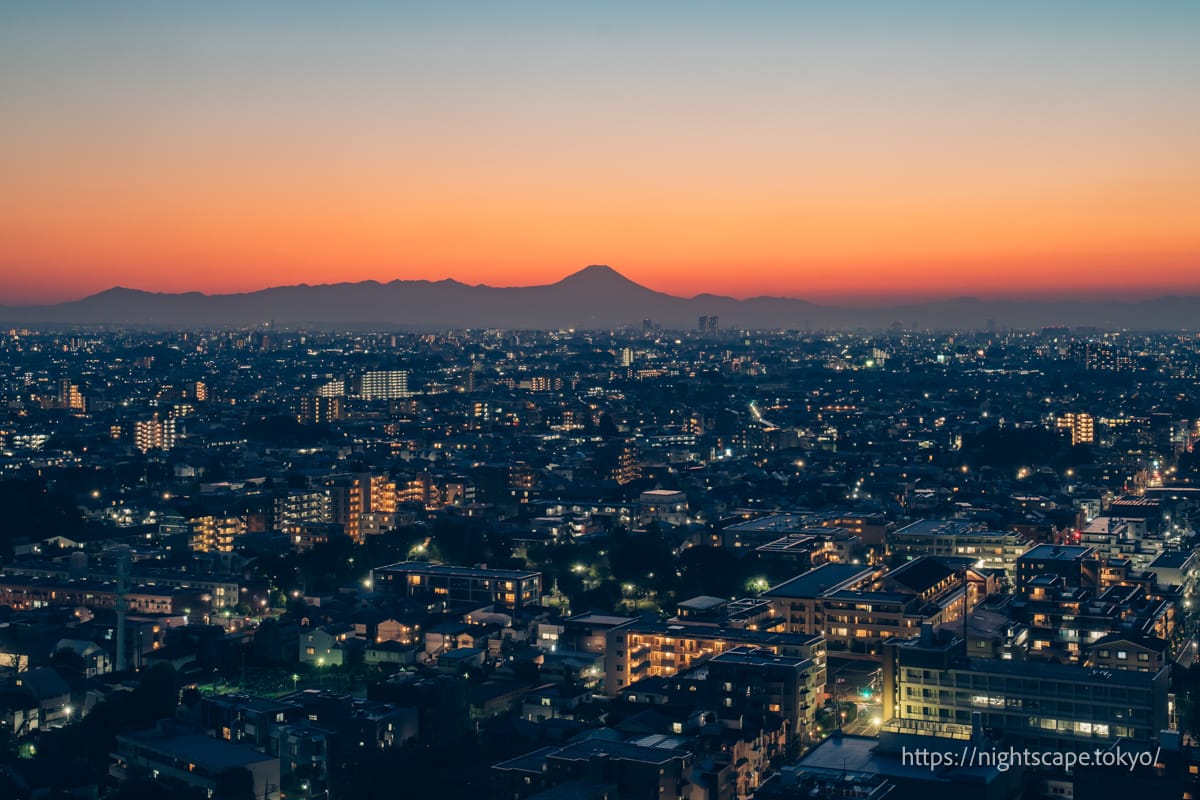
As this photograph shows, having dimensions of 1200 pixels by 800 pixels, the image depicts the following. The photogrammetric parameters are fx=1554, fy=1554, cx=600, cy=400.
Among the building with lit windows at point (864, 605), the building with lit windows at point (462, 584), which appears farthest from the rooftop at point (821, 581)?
the building with lit windows at point (462, 584)

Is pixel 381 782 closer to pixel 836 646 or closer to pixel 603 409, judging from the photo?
pixel 836 646

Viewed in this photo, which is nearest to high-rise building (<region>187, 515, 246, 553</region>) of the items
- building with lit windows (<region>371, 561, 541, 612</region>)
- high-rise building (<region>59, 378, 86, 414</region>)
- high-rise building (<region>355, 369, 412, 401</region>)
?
building with lit windows (<region>371, 561, 541, 612</region>)

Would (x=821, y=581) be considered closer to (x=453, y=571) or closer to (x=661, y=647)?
(x=661, y=647)

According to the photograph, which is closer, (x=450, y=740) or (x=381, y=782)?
(x=381, y=782)

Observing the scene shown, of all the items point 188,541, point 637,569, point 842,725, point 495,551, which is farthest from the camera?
point 188,541

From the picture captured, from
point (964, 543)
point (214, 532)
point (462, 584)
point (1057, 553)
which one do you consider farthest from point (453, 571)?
point (1057, 553)

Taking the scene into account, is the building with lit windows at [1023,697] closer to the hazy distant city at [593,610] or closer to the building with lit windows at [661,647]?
the hazy distant city at [593,610]

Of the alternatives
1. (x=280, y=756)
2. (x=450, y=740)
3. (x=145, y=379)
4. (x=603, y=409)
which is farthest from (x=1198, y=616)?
(x=145, y=379)

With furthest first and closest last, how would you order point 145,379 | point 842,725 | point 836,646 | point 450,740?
point 145,379
point 836,646
point 842,725
point 450,740
